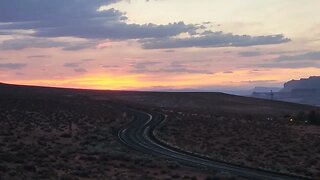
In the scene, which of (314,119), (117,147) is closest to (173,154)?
(117,147)

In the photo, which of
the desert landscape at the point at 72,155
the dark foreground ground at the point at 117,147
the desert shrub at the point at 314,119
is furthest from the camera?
the desert shrub at the point at 314,119

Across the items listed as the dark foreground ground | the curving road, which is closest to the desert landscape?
the dark foreground ground

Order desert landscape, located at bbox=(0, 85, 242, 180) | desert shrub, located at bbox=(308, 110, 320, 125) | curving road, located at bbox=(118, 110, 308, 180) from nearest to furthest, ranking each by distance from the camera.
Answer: desert landscape, located at bbox=(0, 85, 242, 180), curving road, located at bbox=(118, 110, 308, 180), desert shrub, located at bbox=(308, 110, 320, 125)

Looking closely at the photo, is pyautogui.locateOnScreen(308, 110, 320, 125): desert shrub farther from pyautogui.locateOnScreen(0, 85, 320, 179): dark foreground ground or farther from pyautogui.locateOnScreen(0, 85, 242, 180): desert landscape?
pyautogui.locateOnScreen(0, 85, 242, 180): desert landscape

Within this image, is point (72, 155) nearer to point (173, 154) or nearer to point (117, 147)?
point (117, 147)

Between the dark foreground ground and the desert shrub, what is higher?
the desert shrub

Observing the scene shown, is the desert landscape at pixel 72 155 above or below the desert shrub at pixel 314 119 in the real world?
below

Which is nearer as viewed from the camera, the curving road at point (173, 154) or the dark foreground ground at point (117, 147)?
the dark foreground ground at point (117, 147)

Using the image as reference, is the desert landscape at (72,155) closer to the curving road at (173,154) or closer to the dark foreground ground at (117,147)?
the dark foreground ground at (117,147)

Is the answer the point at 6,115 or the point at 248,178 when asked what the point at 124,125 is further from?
the point at 248,178

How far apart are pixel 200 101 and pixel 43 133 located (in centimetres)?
11884

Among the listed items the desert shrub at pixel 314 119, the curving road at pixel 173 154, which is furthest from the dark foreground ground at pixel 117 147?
the desert shrub at pixel 314 119

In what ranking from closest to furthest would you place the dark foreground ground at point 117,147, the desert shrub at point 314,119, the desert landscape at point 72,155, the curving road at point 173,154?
the desert landscape at point 72,155, the dark foreground ground at point 117,147, the curving road at point 173,154, the desert shrub at point 314,119

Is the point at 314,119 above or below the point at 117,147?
above
